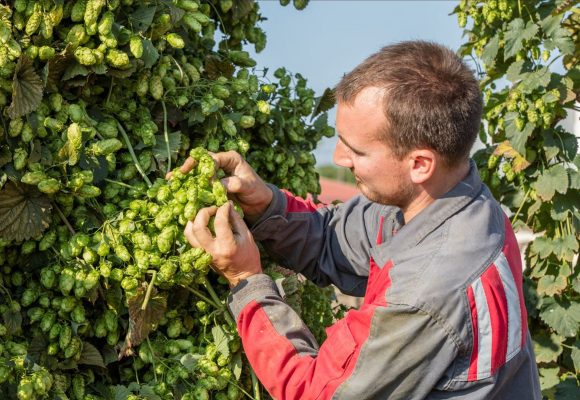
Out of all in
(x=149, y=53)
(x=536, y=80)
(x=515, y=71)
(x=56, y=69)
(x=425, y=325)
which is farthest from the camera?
(x=515, y=71)

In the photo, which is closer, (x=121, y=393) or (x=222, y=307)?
(x=121, y=393)

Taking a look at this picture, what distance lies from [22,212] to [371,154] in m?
0.98

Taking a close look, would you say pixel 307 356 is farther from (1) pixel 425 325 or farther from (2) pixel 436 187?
(2) pixel 436 187

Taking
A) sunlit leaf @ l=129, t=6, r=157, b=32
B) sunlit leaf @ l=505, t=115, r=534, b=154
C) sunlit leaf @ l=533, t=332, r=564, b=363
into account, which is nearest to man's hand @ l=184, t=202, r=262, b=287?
sunlit leaf @ l=129, t=6, r=157, b=32

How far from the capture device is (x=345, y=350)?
7.05 feet

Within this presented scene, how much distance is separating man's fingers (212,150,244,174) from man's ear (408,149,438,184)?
23.2 inches

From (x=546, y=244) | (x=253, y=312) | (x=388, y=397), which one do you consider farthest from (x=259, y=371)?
(x=546, y=244)

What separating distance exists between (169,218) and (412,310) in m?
0.69

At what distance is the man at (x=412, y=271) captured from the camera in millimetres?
2059

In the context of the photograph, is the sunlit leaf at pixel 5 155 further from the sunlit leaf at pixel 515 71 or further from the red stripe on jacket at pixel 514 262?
the sunlit leaf at pixel 515 71

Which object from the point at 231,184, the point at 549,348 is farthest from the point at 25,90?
the point at 549,348

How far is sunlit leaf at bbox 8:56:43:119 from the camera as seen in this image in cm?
214

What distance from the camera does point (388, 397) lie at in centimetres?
211

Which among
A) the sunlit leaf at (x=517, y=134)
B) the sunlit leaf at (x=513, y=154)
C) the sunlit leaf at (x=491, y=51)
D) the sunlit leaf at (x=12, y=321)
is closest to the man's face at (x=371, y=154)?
the sunlit leaf at (x=12, y=321)
